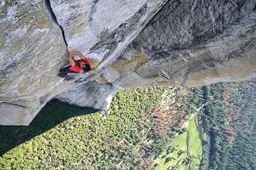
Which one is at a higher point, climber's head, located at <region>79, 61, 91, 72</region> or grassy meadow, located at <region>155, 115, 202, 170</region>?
climber's head, located at <region>79, 61, 91, 72</region>

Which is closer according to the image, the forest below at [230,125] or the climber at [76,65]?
the climber at [76,65]

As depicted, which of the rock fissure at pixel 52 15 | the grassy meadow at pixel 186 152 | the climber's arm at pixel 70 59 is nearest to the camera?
the rock fissure at pixel 52 15

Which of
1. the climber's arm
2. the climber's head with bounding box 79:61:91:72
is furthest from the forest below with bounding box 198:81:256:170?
the climber's arm

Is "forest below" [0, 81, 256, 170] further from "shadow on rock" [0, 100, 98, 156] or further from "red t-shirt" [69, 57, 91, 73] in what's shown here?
"red t-shirt" [69, 57, 91, 73]

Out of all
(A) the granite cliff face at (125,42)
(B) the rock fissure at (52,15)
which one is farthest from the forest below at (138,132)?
(B) the rock fissure at (52,15)

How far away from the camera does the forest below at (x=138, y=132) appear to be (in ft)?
49.0

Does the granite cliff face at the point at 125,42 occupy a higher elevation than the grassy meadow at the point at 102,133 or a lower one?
higher

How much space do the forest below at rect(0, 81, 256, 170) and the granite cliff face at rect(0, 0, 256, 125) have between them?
398 centimetres

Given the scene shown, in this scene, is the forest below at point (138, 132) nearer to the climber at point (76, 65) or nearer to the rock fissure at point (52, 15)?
the climber at point (76, 65)

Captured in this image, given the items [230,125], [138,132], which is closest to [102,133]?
[138,132]

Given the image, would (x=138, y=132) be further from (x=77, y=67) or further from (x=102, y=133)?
(x=77, y=67)

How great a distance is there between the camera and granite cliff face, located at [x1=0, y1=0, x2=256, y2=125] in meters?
5.87

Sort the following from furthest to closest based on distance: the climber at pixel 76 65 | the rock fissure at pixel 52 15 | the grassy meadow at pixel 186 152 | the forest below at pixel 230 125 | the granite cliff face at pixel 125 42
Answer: the grassy meadow at pixel 186 152, the forest below at pixel 230 125, the climber at pixel 76 65, the granite cliff face at pixel 125 42, the rock fissure at pixel 52 15

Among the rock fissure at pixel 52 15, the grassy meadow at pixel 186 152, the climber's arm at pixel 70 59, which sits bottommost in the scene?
the grassy meadow at pixel 186 152
